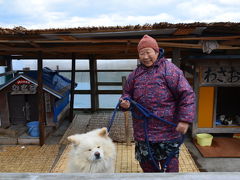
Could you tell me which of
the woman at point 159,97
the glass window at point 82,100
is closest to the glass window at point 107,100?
the glass window at point 82,100

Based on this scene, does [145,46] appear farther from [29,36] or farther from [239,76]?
[239,76]

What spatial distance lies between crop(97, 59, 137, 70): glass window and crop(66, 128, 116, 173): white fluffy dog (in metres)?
6.27

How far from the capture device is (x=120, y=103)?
7.80 ft

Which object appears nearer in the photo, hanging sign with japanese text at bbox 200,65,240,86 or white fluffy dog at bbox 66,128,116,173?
white fluffy dog at bbox 66,128,116,173

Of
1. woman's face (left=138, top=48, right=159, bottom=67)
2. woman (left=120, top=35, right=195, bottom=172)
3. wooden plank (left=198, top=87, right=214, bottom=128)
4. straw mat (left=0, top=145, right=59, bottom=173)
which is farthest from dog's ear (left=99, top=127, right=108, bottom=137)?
wooden plank (left=198, top=87, right=214, bottom=128)

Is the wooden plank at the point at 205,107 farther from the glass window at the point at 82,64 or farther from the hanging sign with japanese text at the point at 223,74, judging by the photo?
the glass window at the point at 82,64

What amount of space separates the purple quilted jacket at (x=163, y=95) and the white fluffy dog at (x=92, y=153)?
0.65m

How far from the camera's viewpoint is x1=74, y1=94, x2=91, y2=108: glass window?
9203 millimetres

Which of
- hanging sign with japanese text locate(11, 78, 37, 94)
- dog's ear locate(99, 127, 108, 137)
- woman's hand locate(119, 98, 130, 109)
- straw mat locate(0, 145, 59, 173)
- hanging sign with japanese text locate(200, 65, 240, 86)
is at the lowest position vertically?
straw mat locate(0, 145, 59, 173)

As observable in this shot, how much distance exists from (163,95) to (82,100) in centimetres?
737

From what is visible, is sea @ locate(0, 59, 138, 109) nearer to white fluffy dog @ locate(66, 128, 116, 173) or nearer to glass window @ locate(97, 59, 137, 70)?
glass window @ locate(97, 59, 137, 70)

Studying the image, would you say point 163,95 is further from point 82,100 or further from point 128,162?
point 82,100

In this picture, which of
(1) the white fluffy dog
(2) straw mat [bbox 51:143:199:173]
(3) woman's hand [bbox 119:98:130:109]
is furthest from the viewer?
(2) straw mat [bbox 51:143:199:173]

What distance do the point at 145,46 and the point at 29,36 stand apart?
8.82 feet
